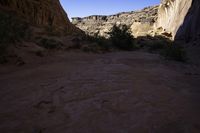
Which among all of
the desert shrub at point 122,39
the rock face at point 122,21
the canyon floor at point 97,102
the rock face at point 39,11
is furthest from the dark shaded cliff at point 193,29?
the rock face at point 122,21

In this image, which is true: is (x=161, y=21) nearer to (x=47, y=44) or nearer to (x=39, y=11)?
(x=39, y=11)

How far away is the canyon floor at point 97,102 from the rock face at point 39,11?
22.0 ft

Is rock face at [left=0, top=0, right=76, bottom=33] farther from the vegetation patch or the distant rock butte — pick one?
the vegetation patch

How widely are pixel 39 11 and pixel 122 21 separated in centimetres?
3331

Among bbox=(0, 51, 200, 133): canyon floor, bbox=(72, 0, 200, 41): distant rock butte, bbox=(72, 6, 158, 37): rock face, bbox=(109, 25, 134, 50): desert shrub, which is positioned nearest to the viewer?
bbox=(0, 51, 200, 133): canyon floor

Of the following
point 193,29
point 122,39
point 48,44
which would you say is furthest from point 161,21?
point 48,44

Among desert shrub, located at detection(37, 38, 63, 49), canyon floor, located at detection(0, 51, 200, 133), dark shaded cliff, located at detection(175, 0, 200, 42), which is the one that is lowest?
canyon floor, located at detection(0, 51, 200, 133)

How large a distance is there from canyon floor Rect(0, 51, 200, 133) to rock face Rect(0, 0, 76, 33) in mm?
6697

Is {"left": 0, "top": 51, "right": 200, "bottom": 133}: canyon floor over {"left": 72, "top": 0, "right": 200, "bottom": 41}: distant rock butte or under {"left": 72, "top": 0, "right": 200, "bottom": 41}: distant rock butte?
under

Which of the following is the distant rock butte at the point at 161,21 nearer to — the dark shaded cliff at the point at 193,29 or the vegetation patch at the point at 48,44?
the dark shaded cliff at the point at 193,29

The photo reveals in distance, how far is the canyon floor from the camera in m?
2.47

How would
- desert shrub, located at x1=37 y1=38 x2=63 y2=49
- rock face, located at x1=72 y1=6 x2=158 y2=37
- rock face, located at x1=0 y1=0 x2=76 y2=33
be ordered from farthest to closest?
1. rock face, located at x1=72 y1=6 x2=158 y2=37
2. rock face, located at x1=0 y1=0 x2=76 y2=33
3. desert shrub, located at x1=37 y1=38 x2=63 y2=49

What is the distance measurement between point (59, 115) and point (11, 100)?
961mm

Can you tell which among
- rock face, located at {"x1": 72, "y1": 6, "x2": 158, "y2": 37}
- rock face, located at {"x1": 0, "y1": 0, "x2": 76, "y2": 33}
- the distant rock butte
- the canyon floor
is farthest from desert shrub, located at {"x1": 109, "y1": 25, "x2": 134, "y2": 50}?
rock face, located at {"x1": 72, "y1": 6, "x2": 158, "y2": 37}
